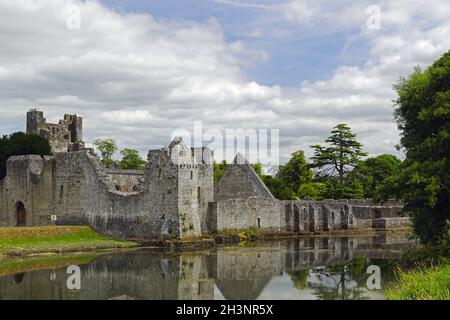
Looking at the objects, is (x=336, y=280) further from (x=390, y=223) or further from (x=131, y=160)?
(x=131, y=160)

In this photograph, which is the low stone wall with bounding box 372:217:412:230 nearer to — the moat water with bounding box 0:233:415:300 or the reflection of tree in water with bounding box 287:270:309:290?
the moat water with bounding box 0:233:415:300

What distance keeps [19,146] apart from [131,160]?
33933 mm

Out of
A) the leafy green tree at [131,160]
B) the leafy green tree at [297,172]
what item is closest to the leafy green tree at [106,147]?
the leafy green tree at [131,160]

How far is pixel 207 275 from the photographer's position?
78.1 feet

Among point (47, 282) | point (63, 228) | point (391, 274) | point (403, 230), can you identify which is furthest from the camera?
point (403, 230)

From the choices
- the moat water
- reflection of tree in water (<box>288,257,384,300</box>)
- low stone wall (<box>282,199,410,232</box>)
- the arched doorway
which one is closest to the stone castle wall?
the arched doorway

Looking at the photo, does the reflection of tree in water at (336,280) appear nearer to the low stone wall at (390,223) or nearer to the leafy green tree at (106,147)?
the low stone wall at (390,223)

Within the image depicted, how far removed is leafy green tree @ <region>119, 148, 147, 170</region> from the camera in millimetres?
83444

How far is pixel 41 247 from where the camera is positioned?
105 feet

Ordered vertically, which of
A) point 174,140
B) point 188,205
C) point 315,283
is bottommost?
point 315,283

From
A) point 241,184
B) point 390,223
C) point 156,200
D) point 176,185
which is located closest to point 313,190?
point 390,223

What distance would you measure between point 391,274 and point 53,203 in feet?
88.8

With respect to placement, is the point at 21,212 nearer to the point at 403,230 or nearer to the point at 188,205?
the point at 188,205
